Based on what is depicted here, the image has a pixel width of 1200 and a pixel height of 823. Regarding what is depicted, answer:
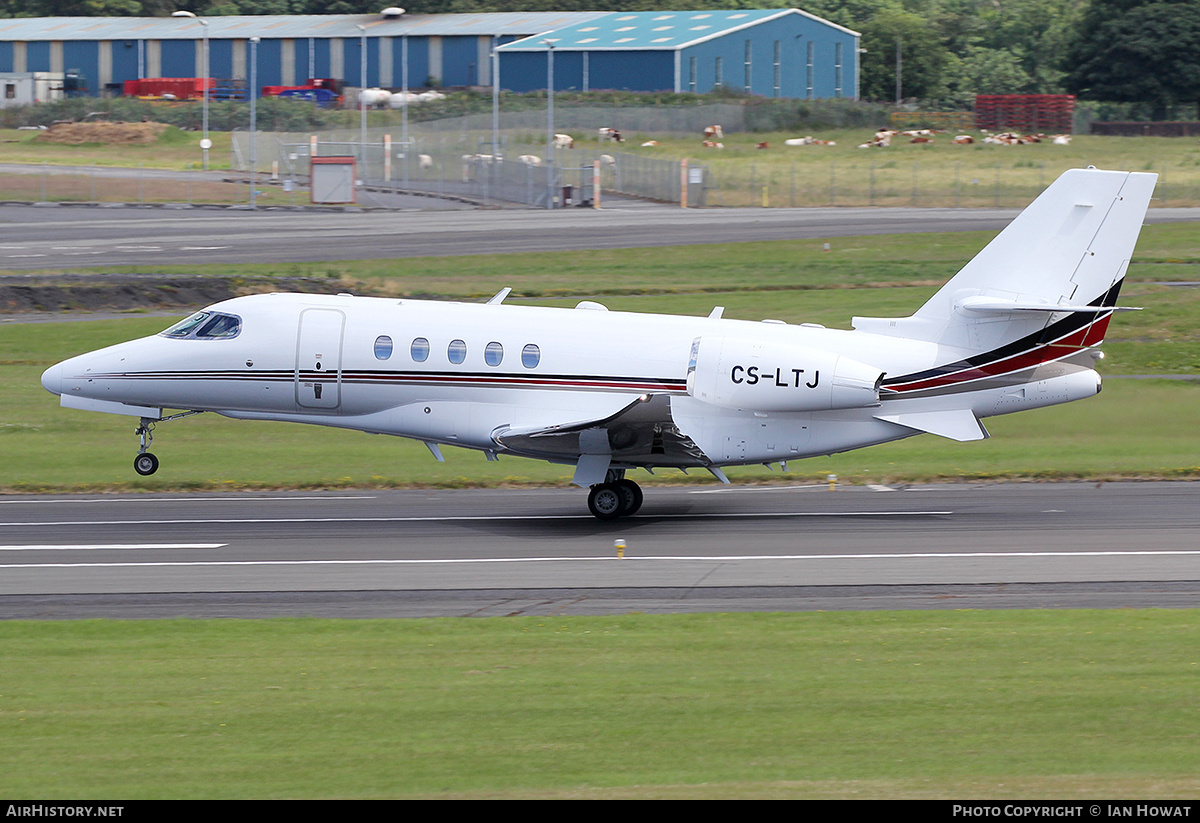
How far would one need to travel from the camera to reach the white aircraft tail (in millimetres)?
22516

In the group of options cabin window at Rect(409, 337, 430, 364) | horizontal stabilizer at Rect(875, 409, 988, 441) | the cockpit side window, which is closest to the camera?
horizontal stabilizer at Rect(875, 409, 988, 441)

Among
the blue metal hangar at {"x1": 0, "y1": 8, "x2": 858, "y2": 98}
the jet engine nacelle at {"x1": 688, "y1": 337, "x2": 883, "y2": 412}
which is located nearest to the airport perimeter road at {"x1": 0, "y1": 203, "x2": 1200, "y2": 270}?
the jet engine nacelle at {"x1": 688, "y1": 337, "x2": 883, "y2": 412}

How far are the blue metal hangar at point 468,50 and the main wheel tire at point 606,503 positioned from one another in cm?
9537

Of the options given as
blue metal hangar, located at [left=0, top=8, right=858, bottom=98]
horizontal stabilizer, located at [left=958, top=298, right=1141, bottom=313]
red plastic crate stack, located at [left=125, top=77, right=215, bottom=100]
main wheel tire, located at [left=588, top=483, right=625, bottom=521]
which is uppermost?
blue metal hangar, located at [left=0, top=8, right=858, bottom=98]

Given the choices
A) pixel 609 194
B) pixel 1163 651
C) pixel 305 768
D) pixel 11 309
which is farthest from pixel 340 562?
pixel 609 194

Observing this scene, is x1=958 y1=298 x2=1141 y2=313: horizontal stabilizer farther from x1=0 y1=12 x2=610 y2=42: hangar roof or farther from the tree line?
the tree line

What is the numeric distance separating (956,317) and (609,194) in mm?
64694

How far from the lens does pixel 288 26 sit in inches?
5157

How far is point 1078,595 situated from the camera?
59.5 ft

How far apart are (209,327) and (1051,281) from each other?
1401 centimetres

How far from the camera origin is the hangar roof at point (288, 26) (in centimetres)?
12500

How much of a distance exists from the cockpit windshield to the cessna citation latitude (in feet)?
0.51

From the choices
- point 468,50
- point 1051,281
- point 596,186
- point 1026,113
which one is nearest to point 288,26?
point 468,50

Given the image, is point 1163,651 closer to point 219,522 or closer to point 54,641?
point 54,641
